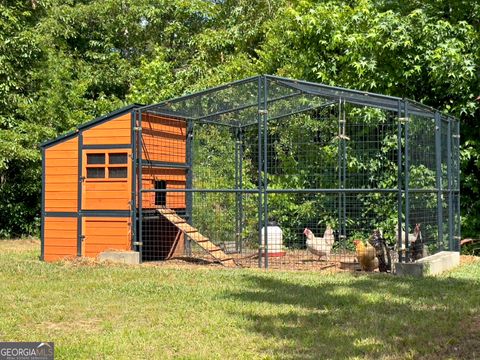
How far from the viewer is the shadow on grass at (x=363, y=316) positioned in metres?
5.39

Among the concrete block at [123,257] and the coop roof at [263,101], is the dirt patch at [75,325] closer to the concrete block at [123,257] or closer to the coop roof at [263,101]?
the concrete block at [123,257]

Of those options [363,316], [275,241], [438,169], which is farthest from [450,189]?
[363,316]

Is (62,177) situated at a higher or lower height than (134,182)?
higher

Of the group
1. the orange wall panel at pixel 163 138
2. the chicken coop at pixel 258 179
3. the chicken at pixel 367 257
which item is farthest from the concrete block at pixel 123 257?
the chicken at pixel 367 257

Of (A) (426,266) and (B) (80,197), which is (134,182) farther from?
(A) (426,266)

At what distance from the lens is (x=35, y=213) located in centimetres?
1878

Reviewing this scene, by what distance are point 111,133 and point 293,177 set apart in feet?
14.3

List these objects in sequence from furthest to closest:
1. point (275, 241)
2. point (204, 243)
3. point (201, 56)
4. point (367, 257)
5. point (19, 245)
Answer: point (201, 56), point (19, 245), point (275, 241), point (204, 243), point (367, 257)

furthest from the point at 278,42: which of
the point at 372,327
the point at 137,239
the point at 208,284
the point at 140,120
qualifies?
the point at 372,327

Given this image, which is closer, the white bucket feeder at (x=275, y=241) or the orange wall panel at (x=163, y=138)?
the orange wall panel at (x=163, y=138)

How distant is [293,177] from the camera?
14.4 metres

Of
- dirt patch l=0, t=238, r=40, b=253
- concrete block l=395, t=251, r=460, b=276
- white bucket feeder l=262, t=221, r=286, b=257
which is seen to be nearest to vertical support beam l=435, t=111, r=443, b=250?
concrete block l=395, t=251, r=460, b=276

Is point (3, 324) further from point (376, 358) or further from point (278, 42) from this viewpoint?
point (278, 42)

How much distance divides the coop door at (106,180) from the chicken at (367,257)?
4.02 metres
